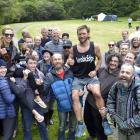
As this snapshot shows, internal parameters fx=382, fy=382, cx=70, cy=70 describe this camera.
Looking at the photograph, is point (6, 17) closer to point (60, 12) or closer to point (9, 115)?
point (60, 12)

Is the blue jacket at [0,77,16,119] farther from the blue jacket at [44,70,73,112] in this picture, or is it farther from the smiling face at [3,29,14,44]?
the smiling face at [3,29,14,44]

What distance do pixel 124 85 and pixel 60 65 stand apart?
72.9 inches

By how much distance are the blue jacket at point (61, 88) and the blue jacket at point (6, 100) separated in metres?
0.80

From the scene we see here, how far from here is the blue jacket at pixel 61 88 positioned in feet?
24.1

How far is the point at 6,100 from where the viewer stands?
269 inches

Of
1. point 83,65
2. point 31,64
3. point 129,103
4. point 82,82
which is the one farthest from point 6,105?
point 129,103

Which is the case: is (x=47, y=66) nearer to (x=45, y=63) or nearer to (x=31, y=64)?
(x=45, y=63)

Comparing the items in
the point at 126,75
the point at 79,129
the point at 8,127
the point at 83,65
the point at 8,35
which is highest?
the point at 8,35

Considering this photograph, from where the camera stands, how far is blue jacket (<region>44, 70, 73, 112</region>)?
24.1ft

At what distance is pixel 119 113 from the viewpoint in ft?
20.3

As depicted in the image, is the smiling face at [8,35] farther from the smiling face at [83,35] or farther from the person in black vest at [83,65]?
the smiling face at [83,35]

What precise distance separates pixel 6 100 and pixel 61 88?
111 cm

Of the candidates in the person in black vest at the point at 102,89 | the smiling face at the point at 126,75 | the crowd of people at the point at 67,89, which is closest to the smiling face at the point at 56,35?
the crowd of people at the point at 67,89

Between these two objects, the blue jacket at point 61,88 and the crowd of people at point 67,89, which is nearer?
the crowd of people at point 67,89
